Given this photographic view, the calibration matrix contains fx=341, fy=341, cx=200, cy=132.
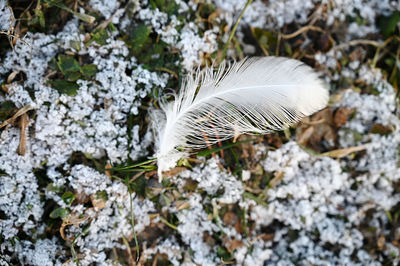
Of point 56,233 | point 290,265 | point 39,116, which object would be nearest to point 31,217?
point 56,233

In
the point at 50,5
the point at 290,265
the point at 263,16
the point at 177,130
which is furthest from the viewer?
the point at 263,16

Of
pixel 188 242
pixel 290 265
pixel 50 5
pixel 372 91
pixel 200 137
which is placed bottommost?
pixel 290 265

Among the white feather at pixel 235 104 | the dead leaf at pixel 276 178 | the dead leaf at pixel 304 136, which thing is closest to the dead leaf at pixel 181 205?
the white feather at pixel 235 104

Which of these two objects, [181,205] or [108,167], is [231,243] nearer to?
[181,205]

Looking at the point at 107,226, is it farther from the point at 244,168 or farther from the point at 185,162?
the point at 244,168

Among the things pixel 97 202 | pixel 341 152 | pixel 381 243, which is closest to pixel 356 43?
pixel 341 152

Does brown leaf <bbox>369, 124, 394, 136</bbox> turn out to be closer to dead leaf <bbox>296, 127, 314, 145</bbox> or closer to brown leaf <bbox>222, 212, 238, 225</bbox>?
dead leaf <bbox>296, 127, 314, 145</bbox>

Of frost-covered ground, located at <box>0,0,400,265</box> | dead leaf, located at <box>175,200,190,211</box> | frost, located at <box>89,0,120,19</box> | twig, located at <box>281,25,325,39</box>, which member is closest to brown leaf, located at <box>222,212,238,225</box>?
frost-covered ground, located at <box>0,0,400,265</box>

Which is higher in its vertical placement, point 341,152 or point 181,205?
point 341,152
